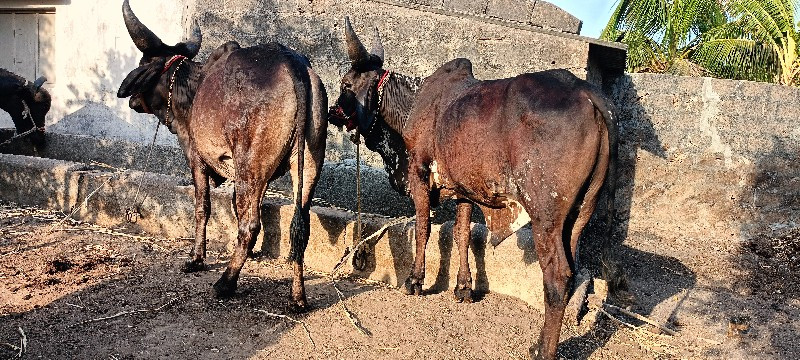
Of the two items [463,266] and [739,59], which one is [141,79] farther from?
[739,59]

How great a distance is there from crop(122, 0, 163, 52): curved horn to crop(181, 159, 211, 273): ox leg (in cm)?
111

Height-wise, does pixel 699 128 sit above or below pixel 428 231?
above

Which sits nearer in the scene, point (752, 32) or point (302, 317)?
point (302, 317)

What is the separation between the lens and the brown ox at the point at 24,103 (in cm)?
908

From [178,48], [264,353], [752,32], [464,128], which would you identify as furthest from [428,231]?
[752,32]

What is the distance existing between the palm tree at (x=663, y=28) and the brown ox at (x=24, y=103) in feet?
37.8

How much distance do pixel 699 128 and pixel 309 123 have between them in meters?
4.92

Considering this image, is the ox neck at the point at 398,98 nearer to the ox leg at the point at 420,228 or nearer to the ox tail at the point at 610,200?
the ox leg at the point at 420,228

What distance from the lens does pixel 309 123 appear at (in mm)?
4871

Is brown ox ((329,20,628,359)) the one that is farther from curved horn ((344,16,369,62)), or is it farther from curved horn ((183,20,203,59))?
curved horn ((183,20,203,59))

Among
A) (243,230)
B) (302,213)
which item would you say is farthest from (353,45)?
(243,230)

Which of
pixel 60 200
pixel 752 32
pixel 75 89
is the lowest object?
pixel 60 200

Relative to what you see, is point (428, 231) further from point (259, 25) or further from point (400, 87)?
point (259, 25)

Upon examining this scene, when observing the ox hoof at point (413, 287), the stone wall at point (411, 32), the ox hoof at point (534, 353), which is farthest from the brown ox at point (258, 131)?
the stone wall at point (411, 32)
